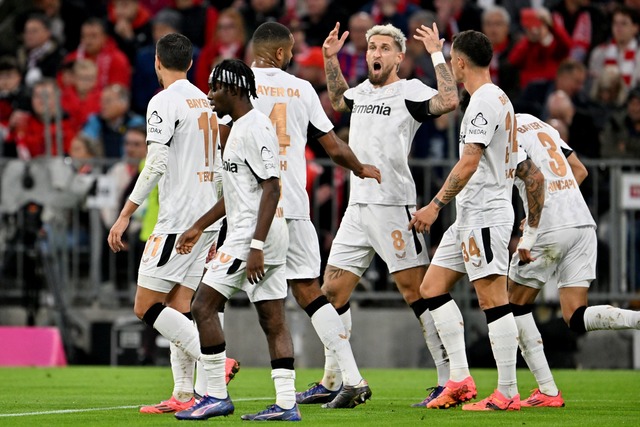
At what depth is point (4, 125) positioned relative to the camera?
2066cm

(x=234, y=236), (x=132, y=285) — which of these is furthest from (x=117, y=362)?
(x=234, y=236)

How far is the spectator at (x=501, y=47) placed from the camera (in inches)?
743

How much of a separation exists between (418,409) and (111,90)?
34.2 feet

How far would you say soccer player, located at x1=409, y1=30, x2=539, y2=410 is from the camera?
9969mm

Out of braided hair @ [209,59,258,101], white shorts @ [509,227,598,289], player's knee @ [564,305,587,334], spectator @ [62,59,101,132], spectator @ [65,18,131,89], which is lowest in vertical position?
player's knee @ [564,305,587,334]

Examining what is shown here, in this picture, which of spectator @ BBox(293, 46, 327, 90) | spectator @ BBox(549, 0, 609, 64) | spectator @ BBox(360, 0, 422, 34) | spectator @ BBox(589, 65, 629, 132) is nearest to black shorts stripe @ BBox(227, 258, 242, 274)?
spectator @ BBox(293, 46, 327, 90)

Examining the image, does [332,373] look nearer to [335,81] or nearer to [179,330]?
[179,330]

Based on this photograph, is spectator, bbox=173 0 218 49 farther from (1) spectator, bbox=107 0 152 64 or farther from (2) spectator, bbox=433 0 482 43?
(2) spectator, bbox=433 0 482 43

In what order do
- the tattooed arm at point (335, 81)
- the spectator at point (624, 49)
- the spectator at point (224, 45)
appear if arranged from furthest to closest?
the spectator at point (224, 45)
the spectator at point (624, 49)
the tattooed arm at point (335, 81)

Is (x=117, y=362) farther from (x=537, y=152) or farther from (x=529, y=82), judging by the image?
(x=537, y=152)

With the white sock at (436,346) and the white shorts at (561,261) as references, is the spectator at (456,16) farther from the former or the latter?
the white sock at (436,346)

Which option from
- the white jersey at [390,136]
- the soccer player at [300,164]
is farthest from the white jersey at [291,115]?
the white jersey at [390,136]

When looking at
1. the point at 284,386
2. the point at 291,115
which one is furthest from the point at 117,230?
the point at 284,386

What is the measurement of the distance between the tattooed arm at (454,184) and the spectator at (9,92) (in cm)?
A: 1151
